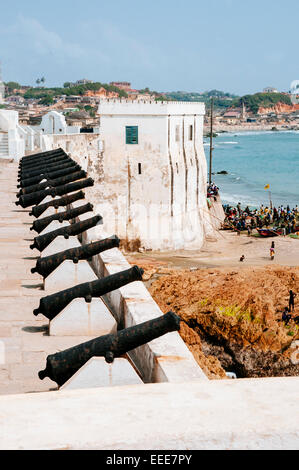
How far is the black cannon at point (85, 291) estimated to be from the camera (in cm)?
592

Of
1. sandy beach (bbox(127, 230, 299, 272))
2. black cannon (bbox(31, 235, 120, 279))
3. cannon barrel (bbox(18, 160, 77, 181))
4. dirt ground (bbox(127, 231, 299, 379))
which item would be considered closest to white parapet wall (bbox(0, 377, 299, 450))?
black cannon (bbox(31, 235, 120, 279))

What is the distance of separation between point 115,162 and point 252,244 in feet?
37.7

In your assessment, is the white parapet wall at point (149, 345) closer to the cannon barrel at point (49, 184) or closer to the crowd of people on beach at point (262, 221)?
→ the cannon barrel at point (49, 184)

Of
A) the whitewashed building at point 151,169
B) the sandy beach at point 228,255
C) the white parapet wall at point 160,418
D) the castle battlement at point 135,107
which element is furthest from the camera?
the whitewashed building at point 151,169

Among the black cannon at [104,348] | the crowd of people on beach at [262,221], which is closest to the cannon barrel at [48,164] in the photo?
the black cannon at [104,348]

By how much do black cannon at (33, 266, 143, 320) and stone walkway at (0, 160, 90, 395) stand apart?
32 centimetres

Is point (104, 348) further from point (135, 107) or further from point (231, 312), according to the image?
point (135, 107)

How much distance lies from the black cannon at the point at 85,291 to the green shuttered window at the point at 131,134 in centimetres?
2836

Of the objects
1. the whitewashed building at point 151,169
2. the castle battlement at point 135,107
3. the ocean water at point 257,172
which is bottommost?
the ocean water at point 257,172

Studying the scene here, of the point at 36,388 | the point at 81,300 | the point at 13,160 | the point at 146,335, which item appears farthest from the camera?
the point at 13,160

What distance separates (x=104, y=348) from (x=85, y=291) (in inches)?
54.8

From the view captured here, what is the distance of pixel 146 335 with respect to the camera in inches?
186
